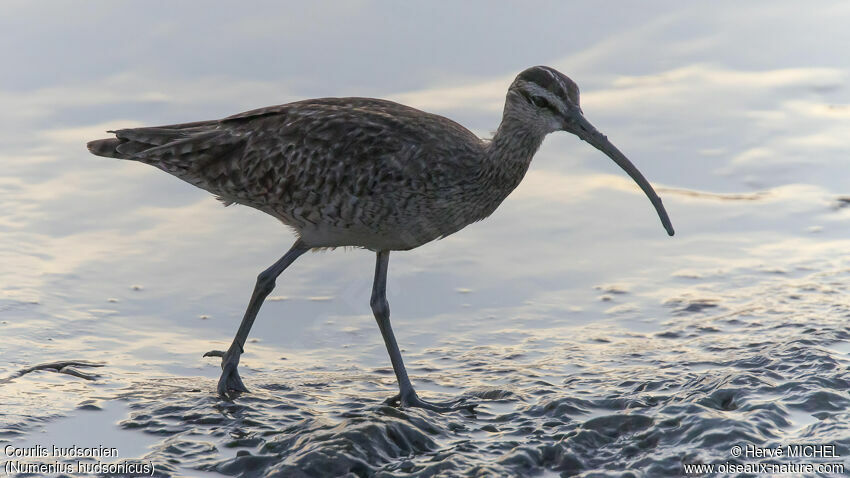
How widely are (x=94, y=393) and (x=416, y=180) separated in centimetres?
246

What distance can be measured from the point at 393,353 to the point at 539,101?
191 cm

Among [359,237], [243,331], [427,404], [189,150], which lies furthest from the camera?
[189,150]

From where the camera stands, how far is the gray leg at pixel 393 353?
312 inches

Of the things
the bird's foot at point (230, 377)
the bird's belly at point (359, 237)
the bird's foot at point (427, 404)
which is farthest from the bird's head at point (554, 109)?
the bird's foot at point (230, 377)

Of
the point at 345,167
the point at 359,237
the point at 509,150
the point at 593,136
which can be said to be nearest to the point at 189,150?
the point at 345,167

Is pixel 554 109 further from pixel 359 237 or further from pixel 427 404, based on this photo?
pixel 427 404

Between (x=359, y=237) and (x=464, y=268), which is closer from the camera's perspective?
(x=359, y=237)

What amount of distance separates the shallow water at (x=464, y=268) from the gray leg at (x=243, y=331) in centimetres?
13

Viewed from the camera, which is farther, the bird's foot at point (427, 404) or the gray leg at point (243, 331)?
the gray leg at point (243, 331)

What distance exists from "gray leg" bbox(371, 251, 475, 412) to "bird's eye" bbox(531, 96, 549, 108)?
4.78 ft

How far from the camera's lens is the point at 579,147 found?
473 inches

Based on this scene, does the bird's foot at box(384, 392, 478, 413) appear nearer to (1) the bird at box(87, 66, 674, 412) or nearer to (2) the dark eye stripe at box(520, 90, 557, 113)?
(1) the bird at box(87, 66, 674, 412)

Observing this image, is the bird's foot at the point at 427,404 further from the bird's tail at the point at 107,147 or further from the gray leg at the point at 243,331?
the bird's tail at the point at 107,147

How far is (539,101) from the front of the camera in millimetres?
8156
